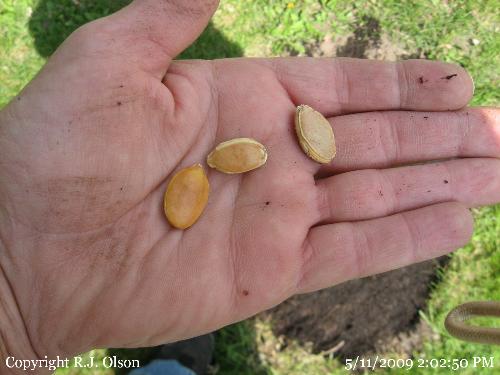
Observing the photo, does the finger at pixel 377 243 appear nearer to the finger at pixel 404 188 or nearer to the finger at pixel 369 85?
the finger at pixel 404 188

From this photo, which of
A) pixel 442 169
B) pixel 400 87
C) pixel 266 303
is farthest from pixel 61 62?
pixel 442 169

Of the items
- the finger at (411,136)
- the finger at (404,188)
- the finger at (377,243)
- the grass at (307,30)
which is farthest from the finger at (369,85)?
the grass at (307,30)

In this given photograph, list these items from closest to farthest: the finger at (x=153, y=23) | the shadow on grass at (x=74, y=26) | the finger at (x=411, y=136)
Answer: the finger at (x=153, y=23), the finger at (x=411, y=136), the shadow on grass at (x=74, y=26)

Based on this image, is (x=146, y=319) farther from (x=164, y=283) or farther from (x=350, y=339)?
(x=350, y=339)

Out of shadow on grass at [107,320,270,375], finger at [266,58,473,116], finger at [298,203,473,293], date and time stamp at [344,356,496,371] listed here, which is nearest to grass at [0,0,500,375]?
finger at [266,58,473,116]

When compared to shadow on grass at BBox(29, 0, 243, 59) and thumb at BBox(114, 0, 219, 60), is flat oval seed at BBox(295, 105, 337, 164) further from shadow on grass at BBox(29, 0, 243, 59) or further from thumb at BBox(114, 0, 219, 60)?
shadow on grass at BBox(29, 0, 243, 59)

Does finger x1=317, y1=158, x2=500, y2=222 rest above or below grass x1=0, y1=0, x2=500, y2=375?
below
